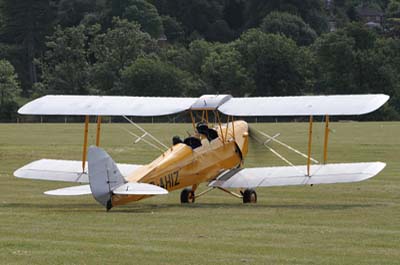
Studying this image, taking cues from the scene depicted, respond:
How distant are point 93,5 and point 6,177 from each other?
10166 cm

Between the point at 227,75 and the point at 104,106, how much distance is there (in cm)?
7055

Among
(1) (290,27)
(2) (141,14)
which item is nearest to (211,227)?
(1) (290,27)

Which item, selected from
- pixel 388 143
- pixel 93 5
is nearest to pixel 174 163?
pixel 388 143

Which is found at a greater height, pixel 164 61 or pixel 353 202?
pixel 353 202

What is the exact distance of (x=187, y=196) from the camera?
70.8ft

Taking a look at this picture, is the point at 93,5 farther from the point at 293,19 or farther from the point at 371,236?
the point at 371,236

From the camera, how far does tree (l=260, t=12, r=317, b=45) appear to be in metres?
116

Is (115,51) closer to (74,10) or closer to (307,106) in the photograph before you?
(74,10)

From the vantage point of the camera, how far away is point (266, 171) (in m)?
22.0

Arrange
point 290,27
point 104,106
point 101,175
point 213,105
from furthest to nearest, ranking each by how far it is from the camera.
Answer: point 290,27 → point 213,105 → point 104,106 → point 101,175

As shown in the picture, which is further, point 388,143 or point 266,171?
point 388,143

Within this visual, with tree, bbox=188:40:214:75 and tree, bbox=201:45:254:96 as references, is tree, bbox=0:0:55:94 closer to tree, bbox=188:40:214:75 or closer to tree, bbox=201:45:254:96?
tree, bbox=188:40:214:75

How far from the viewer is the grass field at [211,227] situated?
14633 mm

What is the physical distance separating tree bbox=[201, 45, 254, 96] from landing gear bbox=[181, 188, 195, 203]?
67180 millimetres
